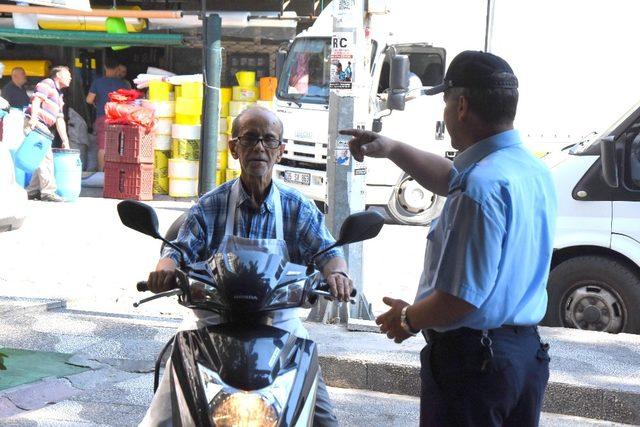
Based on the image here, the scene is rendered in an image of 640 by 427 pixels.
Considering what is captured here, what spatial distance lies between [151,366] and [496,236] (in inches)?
169

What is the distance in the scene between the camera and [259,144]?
3799 millimetres

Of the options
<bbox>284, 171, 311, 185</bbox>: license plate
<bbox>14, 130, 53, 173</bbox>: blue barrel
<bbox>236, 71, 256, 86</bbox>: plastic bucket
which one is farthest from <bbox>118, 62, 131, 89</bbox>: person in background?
<bbox>284, 171, 311, 185</bbox>: license plate

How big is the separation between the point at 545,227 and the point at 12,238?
10.1m

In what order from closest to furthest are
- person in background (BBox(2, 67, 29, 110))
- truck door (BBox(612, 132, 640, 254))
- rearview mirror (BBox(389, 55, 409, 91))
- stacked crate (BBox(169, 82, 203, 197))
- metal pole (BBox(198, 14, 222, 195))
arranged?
truck door (BBox(612, 132, 640, 254)) → metal pole (BBox(198, 14, 222, 195)) → rearview mirror (BBox(389, 55, 409, 91)) → stacked crate (BBox(169, 82, 203, 197)) → person in background (BBox(2, 67, 29, 110))

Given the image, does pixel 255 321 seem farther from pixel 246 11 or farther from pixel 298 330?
pixel 246 11

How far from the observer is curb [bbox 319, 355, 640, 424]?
20.1 ft

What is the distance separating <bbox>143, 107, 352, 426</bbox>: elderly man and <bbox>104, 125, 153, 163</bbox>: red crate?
1279 centimetres

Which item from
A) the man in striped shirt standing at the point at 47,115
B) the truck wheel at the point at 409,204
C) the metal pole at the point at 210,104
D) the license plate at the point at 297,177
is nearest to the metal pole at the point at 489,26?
the truck wheel at the point at 409,204

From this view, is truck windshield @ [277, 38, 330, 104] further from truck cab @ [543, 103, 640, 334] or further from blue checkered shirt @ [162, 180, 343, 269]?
blue checkered shirt @ [162, 180, 343, 269]

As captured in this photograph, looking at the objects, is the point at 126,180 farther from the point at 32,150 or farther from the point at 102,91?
the point at 102,91

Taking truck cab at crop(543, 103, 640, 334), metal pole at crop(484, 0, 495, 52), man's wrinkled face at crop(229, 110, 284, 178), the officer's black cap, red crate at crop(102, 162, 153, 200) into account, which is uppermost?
metal pole at crop(484, 0, 495, 52)

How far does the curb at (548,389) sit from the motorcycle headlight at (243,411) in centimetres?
375

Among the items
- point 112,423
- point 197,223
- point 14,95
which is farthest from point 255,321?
point 14,95

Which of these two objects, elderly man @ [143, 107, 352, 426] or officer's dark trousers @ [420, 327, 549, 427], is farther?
elderly man @ [143, 107, 352, 426]
